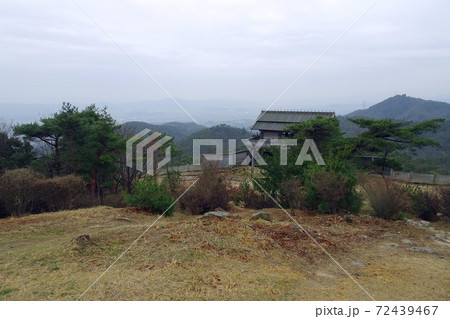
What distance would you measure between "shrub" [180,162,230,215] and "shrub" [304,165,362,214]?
3.12 metres

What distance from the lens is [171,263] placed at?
5738mm

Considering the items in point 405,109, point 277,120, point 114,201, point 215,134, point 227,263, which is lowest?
point 114,201

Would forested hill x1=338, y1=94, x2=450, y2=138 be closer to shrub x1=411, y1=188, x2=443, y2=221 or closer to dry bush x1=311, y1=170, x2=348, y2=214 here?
shrub x1=411, y1=188, x2=443, y2=221

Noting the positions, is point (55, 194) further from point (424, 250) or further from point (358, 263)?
point (424, 250)

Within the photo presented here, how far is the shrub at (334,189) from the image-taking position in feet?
32.6

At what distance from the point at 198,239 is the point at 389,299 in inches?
135

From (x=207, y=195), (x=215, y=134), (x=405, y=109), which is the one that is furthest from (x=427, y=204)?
(x=405, y=109)

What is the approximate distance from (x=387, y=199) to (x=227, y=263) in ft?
20.2

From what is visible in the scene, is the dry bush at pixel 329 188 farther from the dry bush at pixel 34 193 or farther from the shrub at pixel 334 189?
the dry bush at pixel 34 193

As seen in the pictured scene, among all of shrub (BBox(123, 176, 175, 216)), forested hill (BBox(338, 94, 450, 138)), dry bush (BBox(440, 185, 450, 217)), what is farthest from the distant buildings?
forested hill (BBox(338, 94, 450, 138))

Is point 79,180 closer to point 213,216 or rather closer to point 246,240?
point 213,216

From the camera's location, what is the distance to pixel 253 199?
43.2 feet

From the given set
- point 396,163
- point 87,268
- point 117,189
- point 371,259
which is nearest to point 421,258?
point 371,259

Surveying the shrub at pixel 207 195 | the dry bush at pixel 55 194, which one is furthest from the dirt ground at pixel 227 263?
the shrub at pixel 207 195
